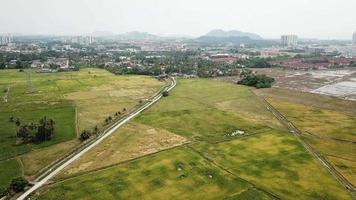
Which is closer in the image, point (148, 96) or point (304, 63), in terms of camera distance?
point (148, 96)

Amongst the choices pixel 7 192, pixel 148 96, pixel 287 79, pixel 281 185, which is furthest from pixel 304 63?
pixel 7 192

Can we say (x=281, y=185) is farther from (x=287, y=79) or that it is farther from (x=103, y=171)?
(x=287, y=79)

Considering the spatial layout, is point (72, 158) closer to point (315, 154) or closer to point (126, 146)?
point (126, 146)

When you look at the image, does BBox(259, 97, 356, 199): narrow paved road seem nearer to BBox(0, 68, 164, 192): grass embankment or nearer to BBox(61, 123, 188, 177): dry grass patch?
BBox(61, 123, 188, 177): dry grass patch

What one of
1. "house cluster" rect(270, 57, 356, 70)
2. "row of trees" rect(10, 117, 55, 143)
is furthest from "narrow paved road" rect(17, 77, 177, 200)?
"house cluster" rect(270, 57, 356, 70)

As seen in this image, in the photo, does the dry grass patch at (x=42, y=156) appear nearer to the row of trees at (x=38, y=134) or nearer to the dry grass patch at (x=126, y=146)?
the row of trees at (x=38, y=134)

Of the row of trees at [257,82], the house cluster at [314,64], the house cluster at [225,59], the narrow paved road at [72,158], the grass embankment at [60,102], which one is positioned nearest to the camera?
the narrow paved road at [72,158]

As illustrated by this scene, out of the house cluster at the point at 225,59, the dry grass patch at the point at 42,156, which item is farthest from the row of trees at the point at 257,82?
the dry grass patch at the point at 42,156

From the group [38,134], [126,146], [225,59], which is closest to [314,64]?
[225,59]
